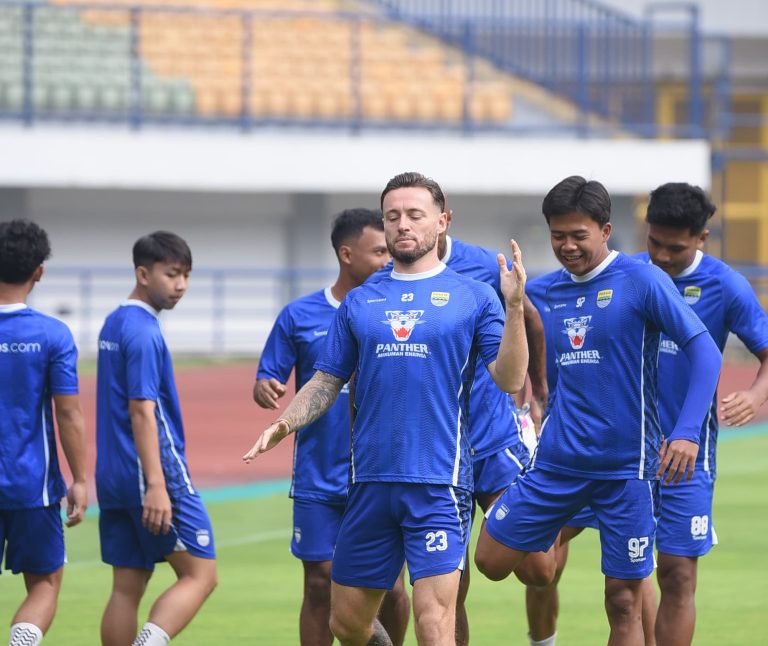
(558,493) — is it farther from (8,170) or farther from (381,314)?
→ (8,170)

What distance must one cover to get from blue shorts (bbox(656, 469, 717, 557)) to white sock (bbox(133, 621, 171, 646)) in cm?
221

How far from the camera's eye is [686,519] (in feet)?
22.2

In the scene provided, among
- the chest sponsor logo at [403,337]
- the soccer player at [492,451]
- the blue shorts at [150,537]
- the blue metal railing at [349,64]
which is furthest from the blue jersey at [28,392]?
the blue metal railing at [349,64]

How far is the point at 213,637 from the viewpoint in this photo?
799 cm

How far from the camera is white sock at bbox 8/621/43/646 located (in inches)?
251

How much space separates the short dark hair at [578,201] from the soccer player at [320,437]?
116 centimetres

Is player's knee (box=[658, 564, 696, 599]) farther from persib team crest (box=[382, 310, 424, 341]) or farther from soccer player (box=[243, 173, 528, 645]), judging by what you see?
persib team crest (box=[382, 310, 424, 341])

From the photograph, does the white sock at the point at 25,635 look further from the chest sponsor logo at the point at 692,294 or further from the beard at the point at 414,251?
the chest sponsor logo at the point at 692,294

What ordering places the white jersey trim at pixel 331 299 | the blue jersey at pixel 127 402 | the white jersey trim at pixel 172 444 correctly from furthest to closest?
the white jersey trim at pixel 331 299 < the white jersey trim at pixel 172 444 < the blue jersey at pixel 127 402

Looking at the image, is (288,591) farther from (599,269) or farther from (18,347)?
(599,269)

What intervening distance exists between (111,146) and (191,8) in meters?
3.28

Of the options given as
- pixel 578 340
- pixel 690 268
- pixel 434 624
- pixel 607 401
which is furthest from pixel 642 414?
pixel 434 624

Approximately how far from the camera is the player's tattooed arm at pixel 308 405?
5.78 metres

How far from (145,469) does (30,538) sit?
57 centimetres
